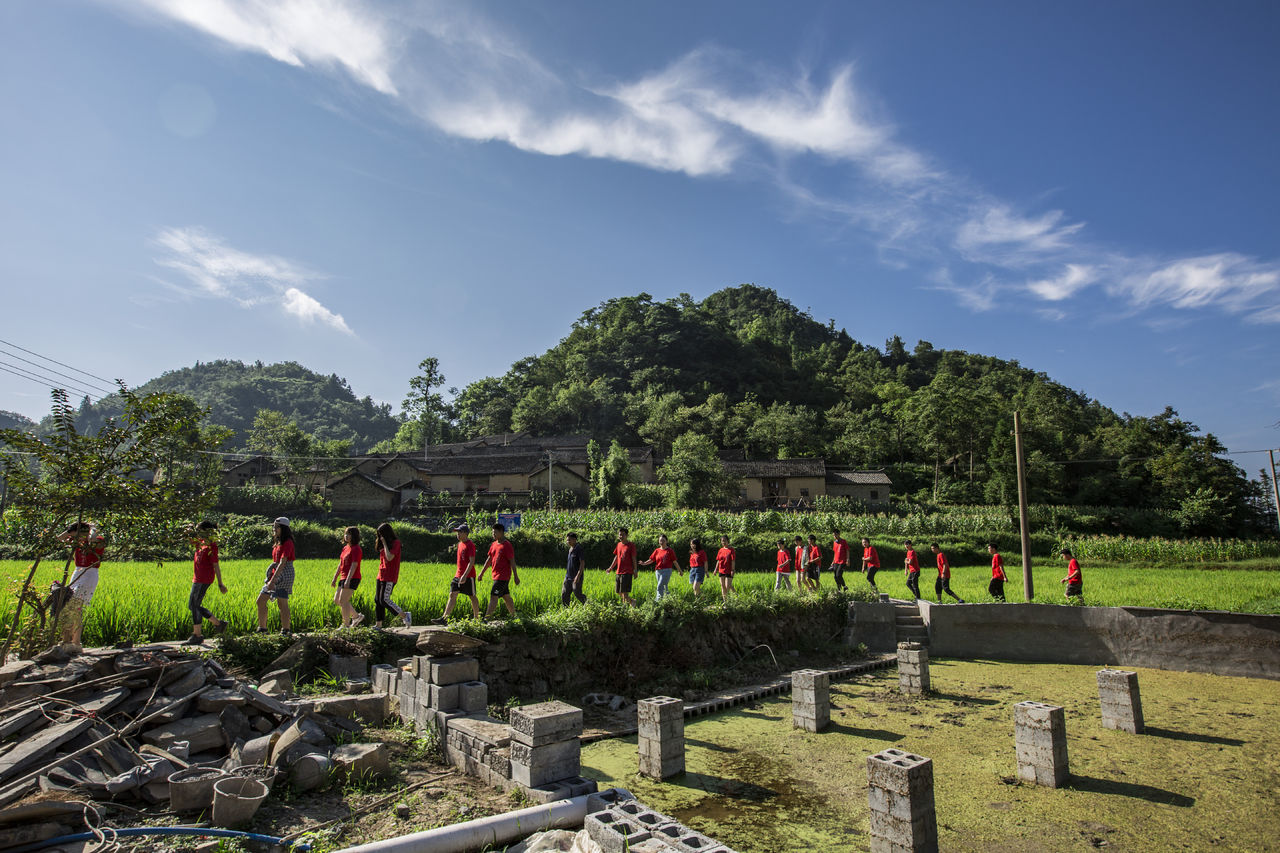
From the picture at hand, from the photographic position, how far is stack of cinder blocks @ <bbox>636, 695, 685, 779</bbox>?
23.1ft

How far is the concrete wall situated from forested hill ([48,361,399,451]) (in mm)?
89980

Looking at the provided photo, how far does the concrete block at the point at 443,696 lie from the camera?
22.5 ft

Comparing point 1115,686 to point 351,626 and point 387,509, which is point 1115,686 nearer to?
point 351,626

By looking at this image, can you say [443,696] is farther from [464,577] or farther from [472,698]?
[464,577]

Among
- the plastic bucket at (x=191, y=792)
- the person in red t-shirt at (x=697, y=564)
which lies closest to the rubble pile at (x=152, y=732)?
the plastic bucket at (x=191, y=792)

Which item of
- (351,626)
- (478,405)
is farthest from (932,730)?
(478,405)

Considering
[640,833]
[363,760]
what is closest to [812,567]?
[363,760]

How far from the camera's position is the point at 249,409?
321 feet

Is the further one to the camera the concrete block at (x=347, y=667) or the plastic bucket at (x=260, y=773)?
the concrete block at (x=347, y=667)

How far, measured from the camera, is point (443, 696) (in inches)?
271

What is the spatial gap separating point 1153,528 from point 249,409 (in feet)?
359

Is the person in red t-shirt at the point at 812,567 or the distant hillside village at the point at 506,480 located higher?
the distant hillside village at the point at 506,480

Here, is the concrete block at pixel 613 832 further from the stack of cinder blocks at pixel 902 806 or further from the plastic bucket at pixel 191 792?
the plastic bucket at pixel 191 792

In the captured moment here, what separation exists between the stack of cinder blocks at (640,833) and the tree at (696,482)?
109ft
